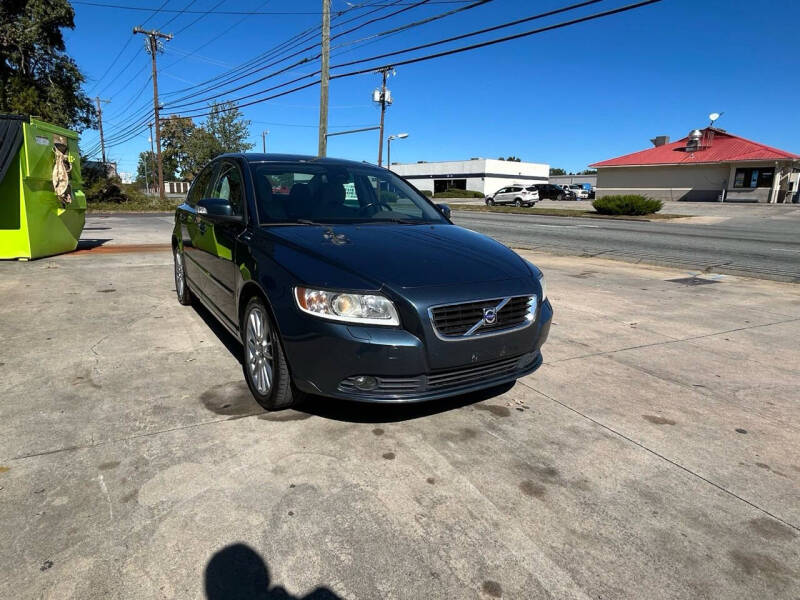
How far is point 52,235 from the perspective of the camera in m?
9.27

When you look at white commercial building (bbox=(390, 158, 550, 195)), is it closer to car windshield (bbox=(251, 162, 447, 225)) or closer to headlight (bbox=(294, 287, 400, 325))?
car windshield (bbox=(251, 162, 447, 225))

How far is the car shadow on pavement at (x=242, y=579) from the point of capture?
6.17ft

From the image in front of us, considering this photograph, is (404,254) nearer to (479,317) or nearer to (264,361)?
(479,317)

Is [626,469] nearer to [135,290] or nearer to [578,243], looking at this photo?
[135,290]

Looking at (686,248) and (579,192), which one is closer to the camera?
(686,248)

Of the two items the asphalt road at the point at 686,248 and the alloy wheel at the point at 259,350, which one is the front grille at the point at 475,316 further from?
the asphalt road at the point at 686,248

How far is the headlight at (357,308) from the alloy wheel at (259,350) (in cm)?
55

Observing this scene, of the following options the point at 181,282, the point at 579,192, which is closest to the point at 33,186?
the point at 181,282

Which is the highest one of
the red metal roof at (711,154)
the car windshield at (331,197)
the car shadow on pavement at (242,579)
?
the red metal roof at (711,154)

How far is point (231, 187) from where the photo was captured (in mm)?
4273

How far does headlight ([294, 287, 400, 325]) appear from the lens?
272cm

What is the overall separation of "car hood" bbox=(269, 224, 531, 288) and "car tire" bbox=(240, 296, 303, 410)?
47 cm

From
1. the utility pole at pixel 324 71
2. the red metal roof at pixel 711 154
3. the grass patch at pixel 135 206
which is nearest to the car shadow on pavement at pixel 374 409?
the utility pole at pixel 324 71

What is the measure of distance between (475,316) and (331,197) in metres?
1.76
